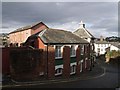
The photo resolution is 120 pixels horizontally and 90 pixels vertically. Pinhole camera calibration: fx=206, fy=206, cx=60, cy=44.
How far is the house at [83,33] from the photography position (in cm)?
4087

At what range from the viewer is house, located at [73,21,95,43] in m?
40.9

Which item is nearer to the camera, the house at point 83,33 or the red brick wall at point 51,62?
the red brick wall at point 51,62

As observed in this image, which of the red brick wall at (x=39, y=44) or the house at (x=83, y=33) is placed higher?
the house at (x=83, y=33)

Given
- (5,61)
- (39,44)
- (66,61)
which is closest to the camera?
(5,61)

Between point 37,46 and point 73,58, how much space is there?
20.4 ft

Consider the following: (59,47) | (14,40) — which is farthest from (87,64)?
(14,40)

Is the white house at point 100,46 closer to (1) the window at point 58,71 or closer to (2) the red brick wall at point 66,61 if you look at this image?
(2) the red brick wall at point 66,61

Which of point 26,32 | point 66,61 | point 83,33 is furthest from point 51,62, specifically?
point 26,32

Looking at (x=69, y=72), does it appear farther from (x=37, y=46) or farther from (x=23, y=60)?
(x=23, y=60)

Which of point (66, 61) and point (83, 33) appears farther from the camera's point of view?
point (83, 33)

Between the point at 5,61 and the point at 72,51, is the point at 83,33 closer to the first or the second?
the point at 72,51

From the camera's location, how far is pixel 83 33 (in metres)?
43.0

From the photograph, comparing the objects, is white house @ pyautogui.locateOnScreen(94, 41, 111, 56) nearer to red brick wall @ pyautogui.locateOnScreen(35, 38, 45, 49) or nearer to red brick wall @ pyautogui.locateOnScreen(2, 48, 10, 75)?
red brick wall @ pyautogui.locateOnScreen(35, 38, 45, 49)

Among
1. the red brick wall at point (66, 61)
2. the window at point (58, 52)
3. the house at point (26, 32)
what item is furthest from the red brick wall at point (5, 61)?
the house at point (26, 32)
